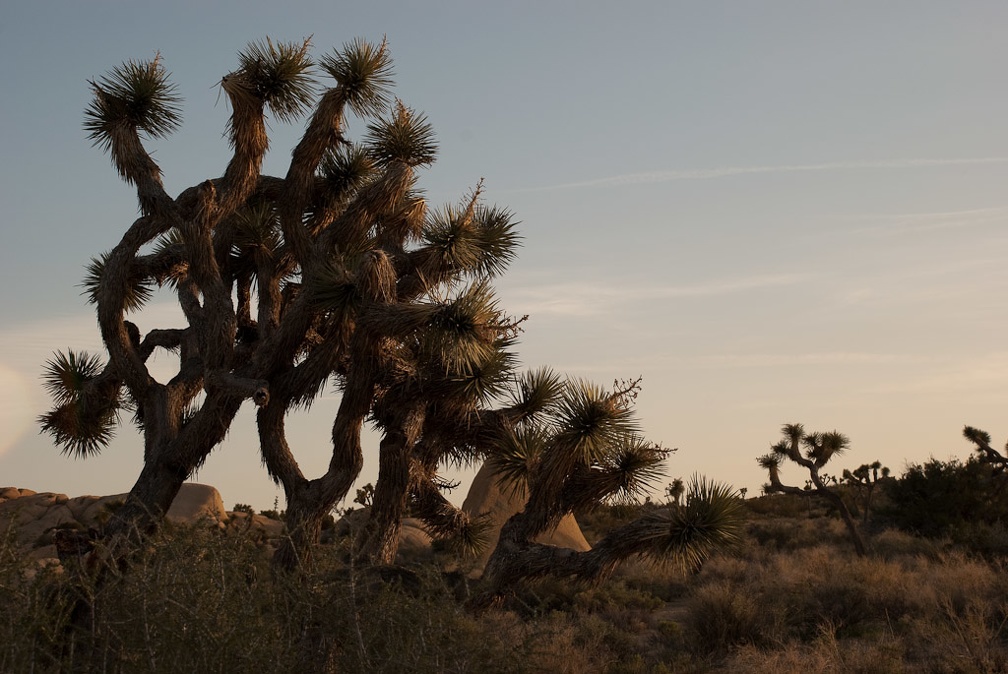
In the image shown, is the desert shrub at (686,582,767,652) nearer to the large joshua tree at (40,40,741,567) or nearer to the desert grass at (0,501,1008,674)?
A: the desert grass at (0,501,1008,674)

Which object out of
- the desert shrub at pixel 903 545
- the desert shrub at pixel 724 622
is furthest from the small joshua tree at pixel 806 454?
the desert shrub at pixel 724 622

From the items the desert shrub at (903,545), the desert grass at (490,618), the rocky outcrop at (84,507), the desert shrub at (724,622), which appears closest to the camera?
the desert grass at (490,618)

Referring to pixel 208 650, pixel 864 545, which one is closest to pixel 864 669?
pixel 208 650

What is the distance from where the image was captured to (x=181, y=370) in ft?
45.4

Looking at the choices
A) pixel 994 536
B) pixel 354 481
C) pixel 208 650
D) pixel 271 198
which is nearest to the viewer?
pixel 208 650

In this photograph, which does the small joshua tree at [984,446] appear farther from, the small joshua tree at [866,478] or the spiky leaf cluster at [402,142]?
the spiky leaf cluster at [402,142]

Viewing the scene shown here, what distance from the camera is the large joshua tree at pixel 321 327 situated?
11391mm

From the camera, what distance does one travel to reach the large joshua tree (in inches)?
448

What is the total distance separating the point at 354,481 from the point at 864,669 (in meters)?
6.22

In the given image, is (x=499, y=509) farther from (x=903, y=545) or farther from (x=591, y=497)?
(x=591, y=497)

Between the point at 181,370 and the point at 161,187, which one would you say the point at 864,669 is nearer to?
the point at 181,370

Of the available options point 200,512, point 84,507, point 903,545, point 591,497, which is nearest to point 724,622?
point 591,497

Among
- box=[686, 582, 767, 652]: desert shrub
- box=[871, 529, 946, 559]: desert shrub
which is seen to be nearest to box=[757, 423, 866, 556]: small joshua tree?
box=[871, 529, 946, 559]: desert shrub

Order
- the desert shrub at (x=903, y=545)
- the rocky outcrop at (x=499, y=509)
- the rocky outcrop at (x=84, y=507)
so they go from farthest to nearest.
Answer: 1. the rocky outcrop at (x=84, y=507)
2. the rocky outcrop at (x=499, y=509)
3. the desert shrub at (x=903, y=545)
